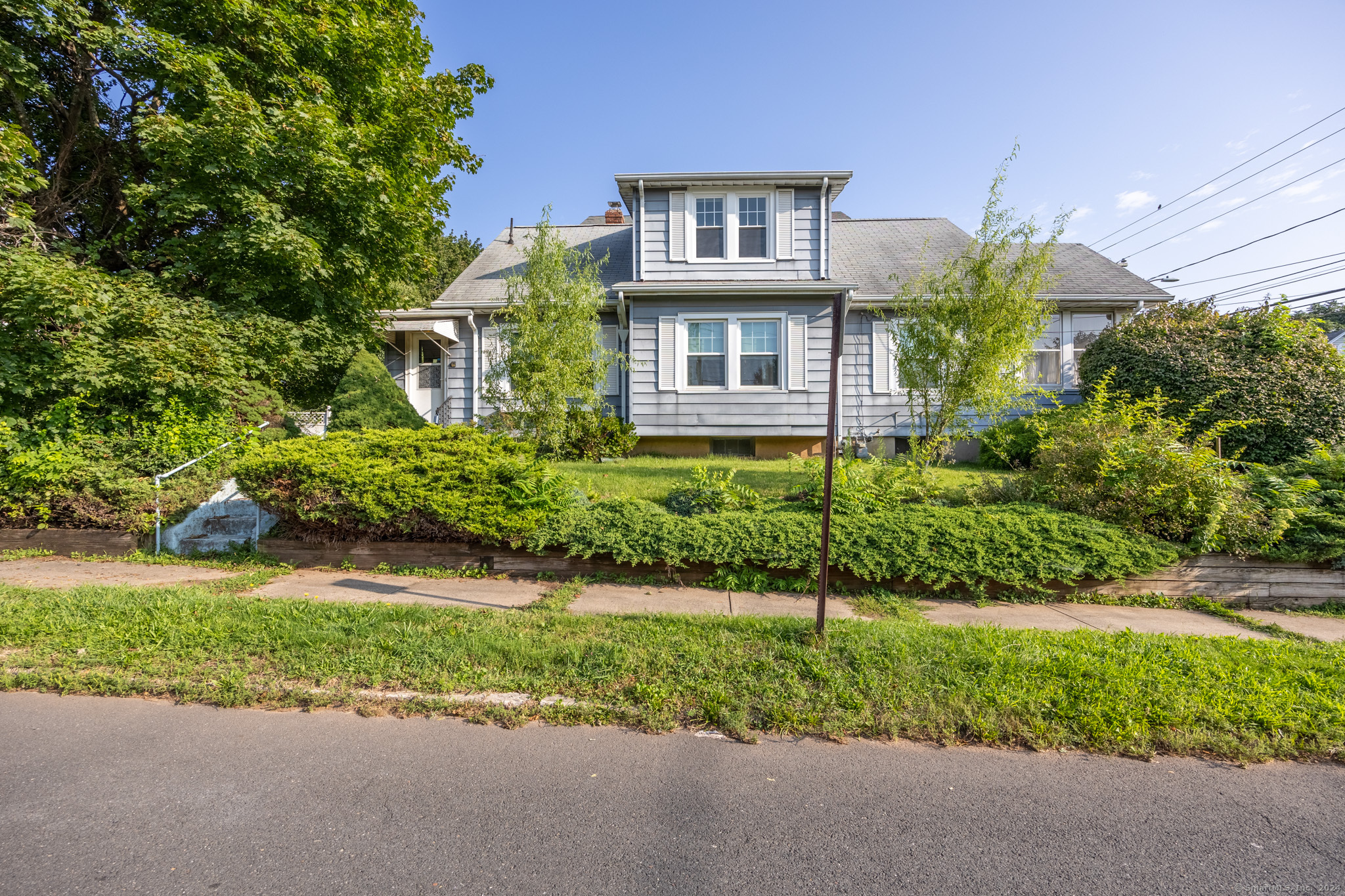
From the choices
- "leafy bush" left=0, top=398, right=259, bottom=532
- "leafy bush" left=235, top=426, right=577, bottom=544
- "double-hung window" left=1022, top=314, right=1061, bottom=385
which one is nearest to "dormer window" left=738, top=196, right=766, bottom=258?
"double-hung window" left=1022, top=314, right=1061, bottom=385

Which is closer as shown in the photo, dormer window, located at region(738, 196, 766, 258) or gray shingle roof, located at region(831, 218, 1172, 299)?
dormer window, located at region(738, 196, 766, 258)

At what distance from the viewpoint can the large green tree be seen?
864 cm

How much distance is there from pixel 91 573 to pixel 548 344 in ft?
21.5

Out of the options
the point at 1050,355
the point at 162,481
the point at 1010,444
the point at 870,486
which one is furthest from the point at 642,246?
the point at 1050,355

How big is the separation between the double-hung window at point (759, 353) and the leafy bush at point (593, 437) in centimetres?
304

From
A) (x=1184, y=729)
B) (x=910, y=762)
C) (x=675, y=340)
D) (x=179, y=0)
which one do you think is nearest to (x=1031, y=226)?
(x=675, y=340)

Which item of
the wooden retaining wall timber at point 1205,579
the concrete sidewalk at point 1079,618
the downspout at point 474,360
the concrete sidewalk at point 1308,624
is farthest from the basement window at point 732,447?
the concrete sidewalk at point 1308,624

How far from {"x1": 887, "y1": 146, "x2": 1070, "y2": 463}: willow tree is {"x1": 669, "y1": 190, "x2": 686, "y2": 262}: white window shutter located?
5.76m

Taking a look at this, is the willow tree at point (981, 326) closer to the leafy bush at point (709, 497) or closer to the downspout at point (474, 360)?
the leafy bush at point (709, 497)

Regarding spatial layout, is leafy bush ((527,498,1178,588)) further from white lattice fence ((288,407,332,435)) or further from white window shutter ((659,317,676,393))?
white lattice fence ((288,407,332,435))

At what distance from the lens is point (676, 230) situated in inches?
537

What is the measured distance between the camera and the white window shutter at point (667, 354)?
1353 centimetres

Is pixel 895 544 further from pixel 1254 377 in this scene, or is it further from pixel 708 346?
pixel 708 346

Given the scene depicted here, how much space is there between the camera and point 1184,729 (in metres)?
3.25
